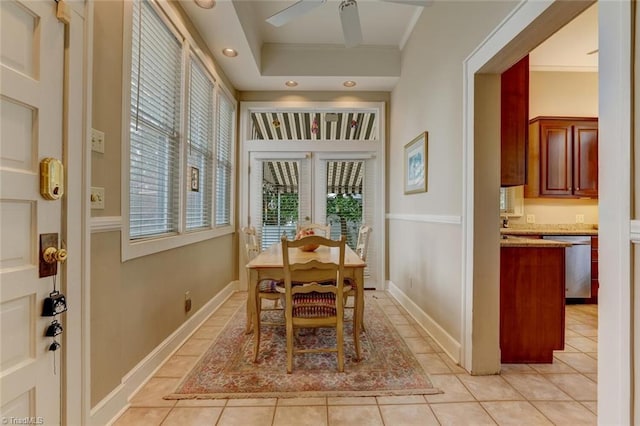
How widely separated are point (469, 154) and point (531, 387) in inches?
61.7

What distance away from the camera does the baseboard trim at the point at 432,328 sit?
2.34 metres

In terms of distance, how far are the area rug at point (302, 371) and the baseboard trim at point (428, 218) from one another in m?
1.08

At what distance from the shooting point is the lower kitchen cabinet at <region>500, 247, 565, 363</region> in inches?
88.7

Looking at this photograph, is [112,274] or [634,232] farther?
[112,274]

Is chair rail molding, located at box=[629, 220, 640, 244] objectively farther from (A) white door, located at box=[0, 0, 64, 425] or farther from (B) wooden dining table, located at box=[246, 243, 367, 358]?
(A) white door, located at box=[0, 0, 64, 425]

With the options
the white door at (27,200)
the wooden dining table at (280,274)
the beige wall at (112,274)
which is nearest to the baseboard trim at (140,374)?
the beige wall at (112,274)

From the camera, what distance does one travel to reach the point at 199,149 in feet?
10.3

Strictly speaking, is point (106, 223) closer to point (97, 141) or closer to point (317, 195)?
point (97, 141)

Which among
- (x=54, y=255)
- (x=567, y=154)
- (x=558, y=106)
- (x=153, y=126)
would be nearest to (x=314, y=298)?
(x=54, y=255)

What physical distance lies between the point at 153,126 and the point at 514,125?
2645 mm

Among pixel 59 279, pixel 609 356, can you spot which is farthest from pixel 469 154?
pixel 59 279

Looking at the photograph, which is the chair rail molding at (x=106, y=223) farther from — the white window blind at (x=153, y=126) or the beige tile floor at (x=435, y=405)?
the beige tile floor at (x=435, y=405)

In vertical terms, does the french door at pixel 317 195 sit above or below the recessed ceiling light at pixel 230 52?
below

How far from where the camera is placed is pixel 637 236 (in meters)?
1.08
